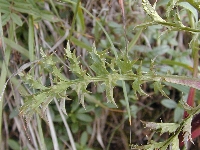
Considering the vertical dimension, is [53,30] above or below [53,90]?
above

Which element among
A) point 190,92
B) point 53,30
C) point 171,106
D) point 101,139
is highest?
point 53,30

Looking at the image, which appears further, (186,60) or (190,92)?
(186,60)

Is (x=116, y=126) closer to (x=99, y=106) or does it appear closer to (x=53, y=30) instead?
(x=99, y=106)

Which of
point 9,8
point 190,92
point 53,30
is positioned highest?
point 9,8

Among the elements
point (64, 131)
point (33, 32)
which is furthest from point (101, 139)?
point (33, 32)

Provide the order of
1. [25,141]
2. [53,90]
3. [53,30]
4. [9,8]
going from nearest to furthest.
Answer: [53,90] → [9,8] → [25,141] → [53,30]

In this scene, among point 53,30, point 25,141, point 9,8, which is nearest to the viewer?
point 9,8

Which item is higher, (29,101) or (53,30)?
(53,30)

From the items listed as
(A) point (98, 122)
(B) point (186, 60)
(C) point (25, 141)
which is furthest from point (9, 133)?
(B) point (186, 60)

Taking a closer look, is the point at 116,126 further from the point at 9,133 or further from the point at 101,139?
the point at 9,133
